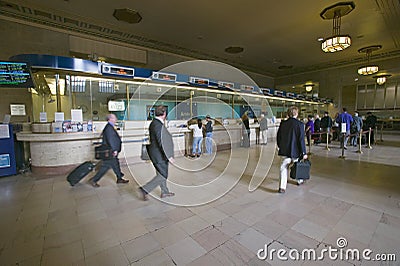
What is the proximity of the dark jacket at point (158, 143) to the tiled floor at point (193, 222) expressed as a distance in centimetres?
74

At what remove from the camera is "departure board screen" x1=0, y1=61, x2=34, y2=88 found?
409 centimetres

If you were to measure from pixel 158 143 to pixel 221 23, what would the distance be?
5520mm

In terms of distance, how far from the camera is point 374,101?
48.8ft

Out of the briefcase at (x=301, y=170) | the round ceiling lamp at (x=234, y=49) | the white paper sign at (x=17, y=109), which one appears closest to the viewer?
the briefcase at (x=301, y=170)

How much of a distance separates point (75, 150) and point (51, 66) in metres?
1.95

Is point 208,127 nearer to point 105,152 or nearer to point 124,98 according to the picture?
point 124,98

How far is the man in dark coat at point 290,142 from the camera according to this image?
3.22 m

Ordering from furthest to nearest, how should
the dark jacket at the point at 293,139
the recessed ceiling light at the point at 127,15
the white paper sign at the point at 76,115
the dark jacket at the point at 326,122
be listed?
the dark jacket at the point at 326,122 < the recessed ceiling light at the point at 127,15 < the white paper sign at the point at 76,115 < the dark jacket at the point at 293,139

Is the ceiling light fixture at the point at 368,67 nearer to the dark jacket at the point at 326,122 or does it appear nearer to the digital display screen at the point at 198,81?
the dark jacket at the point at 326,122

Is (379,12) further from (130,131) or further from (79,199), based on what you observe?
(79,199)

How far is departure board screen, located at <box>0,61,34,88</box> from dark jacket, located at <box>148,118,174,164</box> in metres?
3.55

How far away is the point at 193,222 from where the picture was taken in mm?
2398

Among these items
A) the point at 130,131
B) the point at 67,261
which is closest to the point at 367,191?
the point at 67,261

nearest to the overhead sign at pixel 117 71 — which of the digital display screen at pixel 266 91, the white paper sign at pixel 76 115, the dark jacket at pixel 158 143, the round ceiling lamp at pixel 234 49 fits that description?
the white paper sign at pixel 76 115
